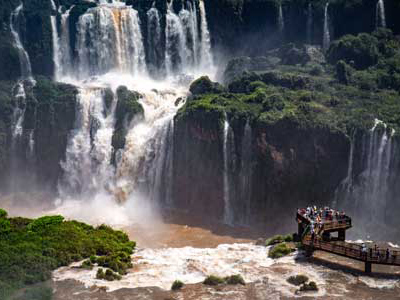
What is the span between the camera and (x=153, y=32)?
73375mm

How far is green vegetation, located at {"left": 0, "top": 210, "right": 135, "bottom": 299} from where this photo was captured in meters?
33.5

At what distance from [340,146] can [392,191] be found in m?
5.24

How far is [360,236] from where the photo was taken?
48.2 metres

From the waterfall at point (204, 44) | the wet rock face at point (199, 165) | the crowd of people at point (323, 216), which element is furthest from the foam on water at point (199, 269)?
the waterfall at point (204, 44)

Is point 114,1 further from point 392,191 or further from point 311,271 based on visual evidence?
point 311,271

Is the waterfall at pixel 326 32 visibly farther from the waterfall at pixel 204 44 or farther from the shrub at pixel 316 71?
the waterfall at pixel 204 44

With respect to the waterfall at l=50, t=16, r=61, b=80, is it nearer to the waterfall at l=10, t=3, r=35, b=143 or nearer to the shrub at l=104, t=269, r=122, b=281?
the waterfall at l=10, t=3, r=35, b=143

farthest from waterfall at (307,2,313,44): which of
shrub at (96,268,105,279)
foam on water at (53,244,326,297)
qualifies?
shrub at (96,268,105,279)

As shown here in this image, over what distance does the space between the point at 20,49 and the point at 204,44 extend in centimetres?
2082

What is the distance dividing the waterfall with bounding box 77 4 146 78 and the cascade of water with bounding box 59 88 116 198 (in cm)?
858

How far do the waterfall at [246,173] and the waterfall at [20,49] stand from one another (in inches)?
1121

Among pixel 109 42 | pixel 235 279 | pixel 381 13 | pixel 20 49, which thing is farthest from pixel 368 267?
pixel 20 49

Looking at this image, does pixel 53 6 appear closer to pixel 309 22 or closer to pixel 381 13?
pixel 309 22

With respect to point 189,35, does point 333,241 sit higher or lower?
lower
